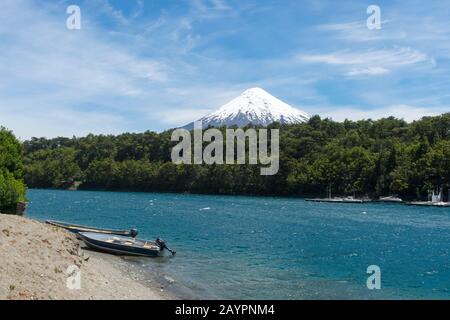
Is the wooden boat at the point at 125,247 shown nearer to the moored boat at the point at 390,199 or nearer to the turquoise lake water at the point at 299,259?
the turquoise lake water at the point at 299,259

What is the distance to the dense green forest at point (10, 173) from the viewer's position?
43.0 meters

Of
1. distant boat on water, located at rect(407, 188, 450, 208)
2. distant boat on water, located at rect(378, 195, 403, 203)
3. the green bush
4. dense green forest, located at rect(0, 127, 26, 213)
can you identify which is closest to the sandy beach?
the green bush

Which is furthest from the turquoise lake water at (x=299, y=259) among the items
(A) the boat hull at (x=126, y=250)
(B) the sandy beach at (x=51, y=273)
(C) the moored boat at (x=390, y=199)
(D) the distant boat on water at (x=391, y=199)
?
(C) the moored boat at (x=390, y=199)

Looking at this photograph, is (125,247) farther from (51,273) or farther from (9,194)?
(51,273)

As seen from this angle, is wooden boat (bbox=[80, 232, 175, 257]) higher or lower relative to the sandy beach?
lower

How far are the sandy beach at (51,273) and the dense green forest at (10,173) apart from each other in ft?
43.1

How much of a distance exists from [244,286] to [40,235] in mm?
12625

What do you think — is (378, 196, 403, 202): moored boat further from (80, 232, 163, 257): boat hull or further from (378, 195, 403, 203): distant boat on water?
(80, 232, 163, 257): boat hull

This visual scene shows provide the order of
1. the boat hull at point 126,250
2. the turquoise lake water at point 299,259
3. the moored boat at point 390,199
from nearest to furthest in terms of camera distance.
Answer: the turquoise lake water at point 299,259
the boat hull at point 126,250
the moored boat at point 390,199

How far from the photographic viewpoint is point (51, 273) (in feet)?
72.7

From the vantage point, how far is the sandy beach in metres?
19.6

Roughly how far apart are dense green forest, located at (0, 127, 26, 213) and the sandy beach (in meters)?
13.1

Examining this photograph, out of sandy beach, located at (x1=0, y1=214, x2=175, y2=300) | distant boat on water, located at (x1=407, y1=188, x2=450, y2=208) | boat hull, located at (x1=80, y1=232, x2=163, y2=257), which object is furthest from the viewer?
distant boat on water, located at (x1=407, y1=188, x2=450, y2=208)

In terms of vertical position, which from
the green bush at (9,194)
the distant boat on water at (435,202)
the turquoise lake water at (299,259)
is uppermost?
the green bush at (9,194)
